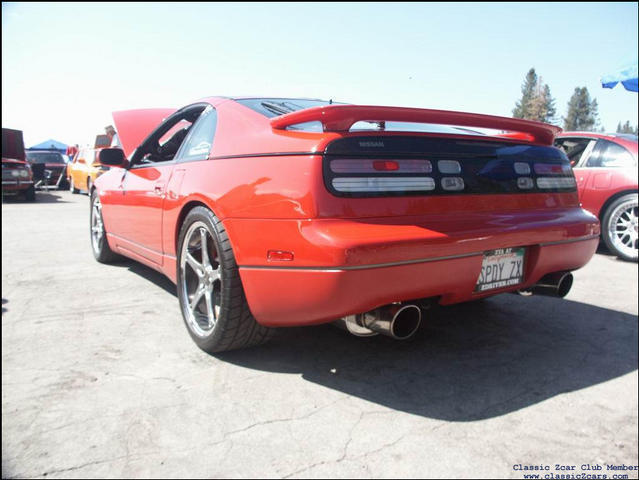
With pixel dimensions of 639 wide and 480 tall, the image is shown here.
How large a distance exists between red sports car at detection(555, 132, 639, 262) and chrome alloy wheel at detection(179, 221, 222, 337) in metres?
4.75

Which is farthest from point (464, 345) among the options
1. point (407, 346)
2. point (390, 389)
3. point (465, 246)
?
point (465, 246)

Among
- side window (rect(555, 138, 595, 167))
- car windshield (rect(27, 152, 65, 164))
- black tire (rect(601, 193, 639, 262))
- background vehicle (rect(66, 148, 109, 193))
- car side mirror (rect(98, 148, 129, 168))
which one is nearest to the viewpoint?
car side mirror (rect(98, 148, 129, 168))

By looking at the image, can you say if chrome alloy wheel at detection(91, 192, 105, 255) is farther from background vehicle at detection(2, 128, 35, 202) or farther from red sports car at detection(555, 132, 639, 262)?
red sports car at detection(555, 132, 639, 262)

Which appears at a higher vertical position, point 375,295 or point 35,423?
point 375,295

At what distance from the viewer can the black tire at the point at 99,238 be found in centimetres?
463

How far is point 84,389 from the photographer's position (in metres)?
2.24

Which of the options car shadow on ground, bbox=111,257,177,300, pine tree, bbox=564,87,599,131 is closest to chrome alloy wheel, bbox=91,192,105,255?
car shadow on ground, bbox=111,257,177,300

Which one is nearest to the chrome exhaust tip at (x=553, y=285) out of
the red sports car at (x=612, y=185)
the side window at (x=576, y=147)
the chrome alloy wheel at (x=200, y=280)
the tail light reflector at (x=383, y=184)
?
the tail light reflector at (x=383, y=184)

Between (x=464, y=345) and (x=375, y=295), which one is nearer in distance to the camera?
(x=375, y=295)

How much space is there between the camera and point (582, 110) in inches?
76.0

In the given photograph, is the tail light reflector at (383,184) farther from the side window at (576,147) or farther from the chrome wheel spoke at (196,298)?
the side window at (576,147)

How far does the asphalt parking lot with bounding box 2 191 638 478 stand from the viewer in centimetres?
183

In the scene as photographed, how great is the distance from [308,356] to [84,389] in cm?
108

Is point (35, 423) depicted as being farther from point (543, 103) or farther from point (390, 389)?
point (543, 103)
